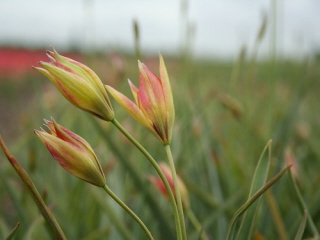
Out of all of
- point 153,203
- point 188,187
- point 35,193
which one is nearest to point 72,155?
point 35,193

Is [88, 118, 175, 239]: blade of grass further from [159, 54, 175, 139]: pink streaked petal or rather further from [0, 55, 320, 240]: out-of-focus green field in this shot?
[159, 54, 175, 139]: pink streaked petal

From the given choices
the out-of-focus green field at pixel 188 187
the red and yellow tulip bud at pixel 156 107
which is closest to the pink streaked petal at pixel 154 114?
the red and yellow tulip bud at pixel 156 107

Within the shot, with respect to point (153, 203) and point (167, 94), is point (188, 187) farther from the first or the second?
point (167, 94)

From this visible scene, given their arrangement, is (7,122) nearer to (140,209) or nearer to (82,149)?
(140,209)

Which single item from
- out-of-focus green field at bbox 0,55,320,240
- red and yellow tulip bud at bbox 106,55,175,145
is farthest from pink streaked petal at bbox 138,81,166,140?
out-of-focus green field at bbox 0,55,320,240

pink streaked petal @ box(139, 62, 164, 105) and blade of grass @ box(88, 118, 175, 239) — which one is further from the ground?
pink streaked petal @ box(139, 62, 164, 105)
